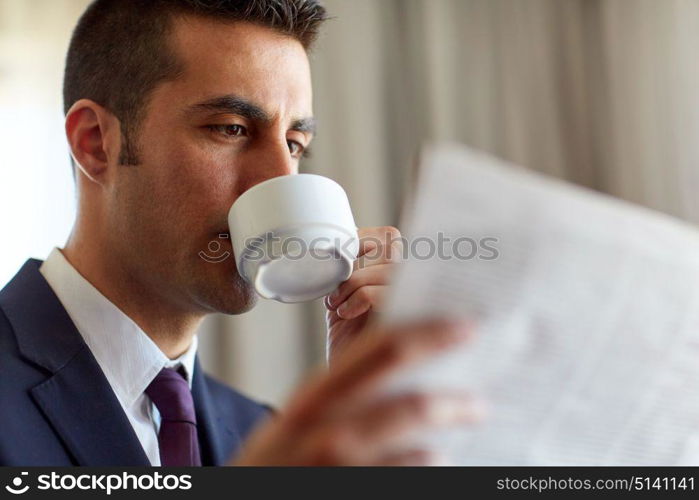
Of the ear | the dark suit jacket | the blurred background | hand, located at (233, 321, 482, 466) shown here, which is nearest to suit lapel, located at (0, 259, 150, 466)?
the dark suit jacket

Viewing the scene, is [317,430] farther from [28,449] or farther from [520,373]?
[28,449]

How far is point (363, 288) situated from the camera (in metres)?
Answer: 1.19

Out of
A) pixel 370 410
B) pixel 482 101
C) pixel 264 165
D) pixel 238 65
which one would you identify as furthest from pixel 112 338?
pixel 482 101

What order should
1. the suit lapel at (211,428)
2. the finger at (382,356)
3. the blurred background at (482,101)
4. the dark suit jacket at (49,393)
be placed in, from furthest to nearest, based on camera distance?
1. the blurred background at (482,101)
2. the suit lapel at (211,428)
3. the dark suit jacket at (49,393)
4. the finger at (382,356)

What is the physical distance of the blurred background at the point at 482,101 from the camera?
213 centimetres

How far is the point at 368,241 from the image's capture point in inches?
49.1

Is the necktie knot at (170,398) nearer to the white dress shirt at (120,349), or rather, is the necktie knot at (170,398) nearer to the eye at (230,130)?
the white dress shirt at (120,349)

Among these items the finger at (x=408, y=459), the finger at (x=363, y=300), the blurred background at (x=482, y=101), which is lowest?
the finger at (x=408, y=459)

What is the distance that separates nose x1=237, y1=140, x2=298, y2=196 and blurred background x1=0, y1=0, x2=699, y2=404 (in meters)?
0.96

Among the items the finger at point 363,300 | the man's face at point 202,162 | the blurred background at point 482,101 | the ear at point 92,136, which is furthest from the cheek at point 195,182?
the blurred background at point 482,101

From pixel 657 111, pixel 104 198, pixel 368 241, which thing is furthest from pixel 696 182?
pixel 104 198

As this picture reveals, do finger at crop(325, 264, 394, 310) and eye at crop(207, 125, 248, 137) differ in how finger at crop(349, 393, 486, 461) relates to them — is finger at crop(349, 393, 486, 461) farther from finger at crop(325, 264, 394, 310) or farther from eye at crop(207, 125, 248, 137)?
eye at crop(207, 125, 248, 137)

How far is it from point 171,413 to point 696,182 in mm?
1543

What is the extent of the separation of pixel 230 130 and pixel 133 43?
25cm
